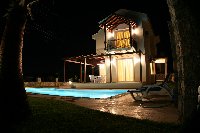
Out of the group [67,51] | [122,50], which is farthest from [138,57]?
A: [67,51]

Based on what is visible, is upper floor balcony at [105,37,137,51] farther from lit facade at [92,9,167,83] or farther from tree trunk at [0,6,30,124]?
tree trunk at [0,6,30,124]

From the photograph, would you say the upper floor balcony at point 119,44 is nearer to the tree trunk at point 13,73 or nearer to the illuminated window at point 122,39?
the illuminated window at point 122,39

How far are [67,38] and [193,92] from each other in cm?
3761

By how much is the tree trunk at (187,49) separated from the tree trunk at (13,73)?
421cm

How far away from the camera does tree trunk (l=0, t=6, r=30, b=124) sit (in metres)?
6.78

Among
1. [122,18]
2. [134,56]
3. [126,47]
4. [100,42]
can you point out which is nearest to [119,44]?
[126,47]

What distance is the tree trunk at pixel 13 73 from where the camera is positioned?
6777 millimetres

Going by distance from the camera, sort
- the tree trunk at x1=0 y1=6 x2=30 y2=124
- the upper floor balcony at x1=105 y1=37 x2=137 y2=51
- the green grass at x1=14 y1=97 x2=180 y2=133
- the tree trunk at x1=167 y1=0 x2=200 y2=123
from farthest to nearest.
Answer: the upper floor balcony at x1=105 y1=37 x2=137 y2=51 < the tree trunk at x1=0 y1=6 x2=30 y2=124 < the green grass at x1=14 y1=97 x2=180 y2=133 < the tree trunk at x1=167 y1=0 x2=200 y2=123

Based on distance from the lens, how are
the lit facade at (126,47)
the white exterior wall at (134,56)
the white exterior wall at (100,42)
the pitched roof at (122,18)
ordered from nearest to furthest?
the white exterior wall at (134,56), the lit facade at (126,47), the pitched roof at (122,18), the white exterior wall at (100,42)

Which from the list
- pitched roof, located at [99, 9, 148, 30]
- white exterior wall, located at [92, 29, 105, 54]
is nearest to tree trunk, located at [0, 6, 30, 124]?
pitched roof, located at [99, 9, 148, 30]

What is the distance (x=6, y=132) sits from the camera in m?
5.76

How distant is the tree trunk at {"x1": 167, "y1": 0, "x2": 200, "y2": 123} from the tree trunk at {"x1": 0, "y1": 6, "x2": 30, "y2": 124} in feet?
13.8

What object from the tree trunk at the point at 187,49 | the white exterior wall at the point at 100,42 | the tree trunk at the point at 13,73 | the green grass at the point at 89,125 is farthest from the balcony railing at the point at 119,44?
the tree trunk at the point at 187,49

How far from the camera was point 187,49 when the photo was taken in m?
4.92
